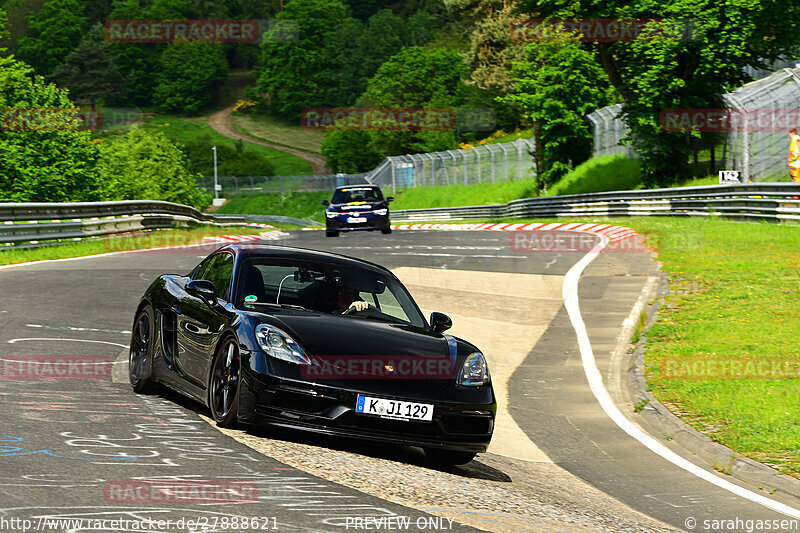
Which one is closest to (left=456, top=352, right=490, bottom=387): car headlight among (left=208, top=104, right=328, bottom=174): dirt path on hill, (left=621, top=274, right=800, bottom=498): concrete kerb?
(left=621, top=274, right=800, bottom=498): concrete kerb

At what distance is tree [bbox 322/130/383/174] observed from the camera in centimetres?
11836

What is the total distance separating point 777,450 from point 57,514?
6079 mm

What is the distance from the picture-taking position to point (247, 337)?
7.36 m

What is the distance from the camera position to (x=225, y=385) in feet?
24.6

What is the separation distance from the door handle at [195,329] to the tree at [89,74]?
168 m

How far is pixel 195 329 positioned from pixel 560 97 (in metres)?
43.8

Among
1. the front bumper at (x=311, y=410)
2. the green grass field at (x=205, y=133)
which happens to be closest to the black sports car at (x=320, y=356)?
the front bumper at (x=311, y=410)

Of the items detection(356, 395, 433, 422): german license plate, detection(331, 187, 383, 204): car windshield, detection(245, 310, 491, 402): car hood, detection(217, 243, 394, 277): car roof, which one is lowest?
detection(356, 395, 433, 422): german license plate

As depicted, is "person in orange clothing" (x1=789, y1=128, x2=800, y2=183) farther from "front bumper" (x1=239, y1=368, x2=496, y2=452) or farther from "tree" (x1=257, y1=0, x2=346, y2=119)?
"tree" (x1=257, y1=0, x2=346, y2=119)

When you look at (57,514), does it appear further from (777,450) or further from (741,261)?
(741,261)

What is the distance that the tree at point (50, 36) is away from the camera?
188m

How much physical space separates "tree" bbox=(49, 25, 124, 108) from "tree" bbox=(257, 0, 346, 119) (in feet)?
80.7

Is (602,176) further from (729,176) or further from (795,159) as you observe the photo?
(795,159)

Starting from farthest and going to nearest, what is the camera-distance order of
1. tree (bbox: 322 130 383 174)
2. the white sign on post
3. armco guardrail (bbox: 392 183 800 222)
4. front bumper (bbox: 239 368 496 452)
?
1. tree (bbox: 322 130 383 174)
2. the white sign on post
3. armco guardrail (bbox: 392 183 800 222)
4. front bumper (bbox: 239 368 496 452)
